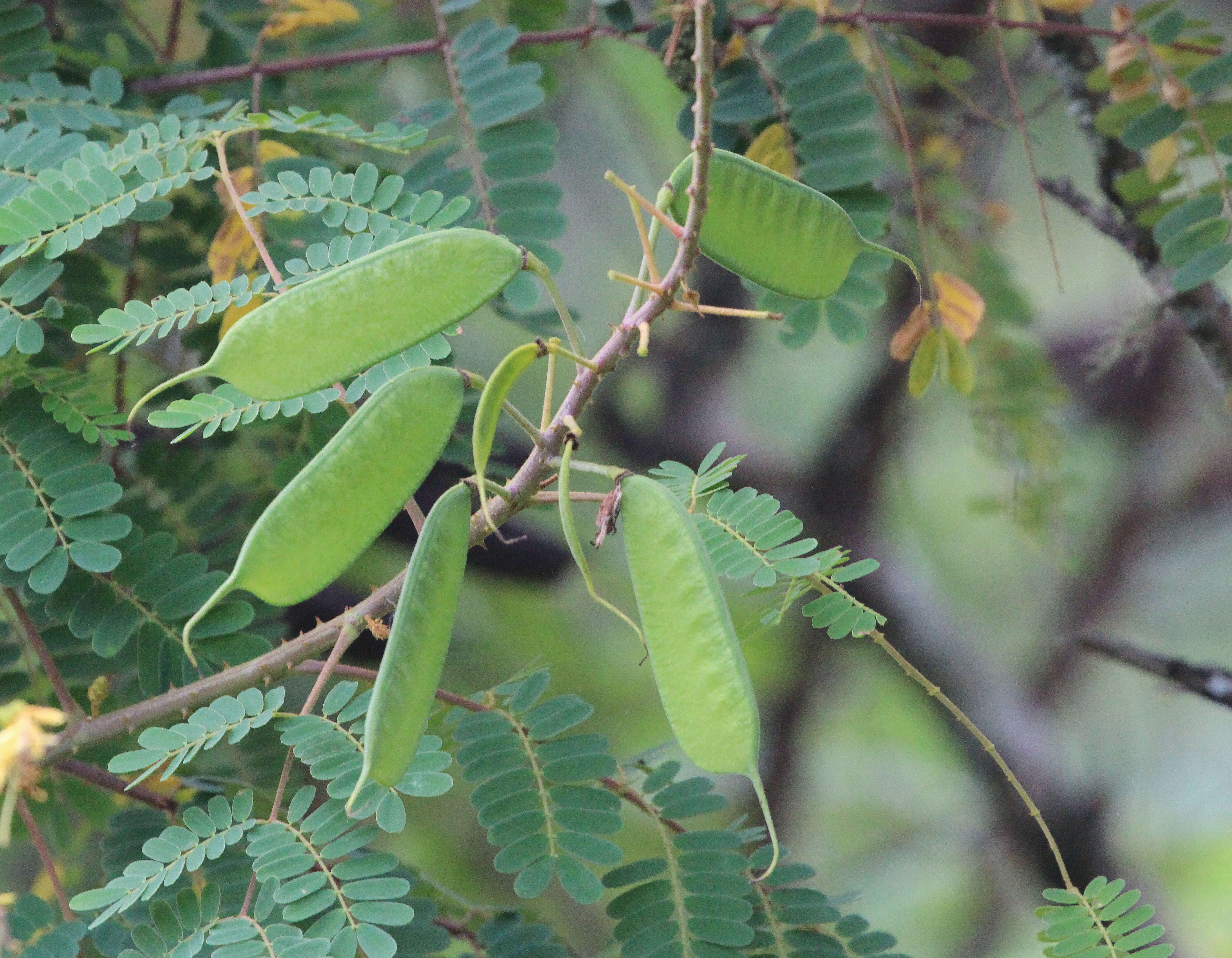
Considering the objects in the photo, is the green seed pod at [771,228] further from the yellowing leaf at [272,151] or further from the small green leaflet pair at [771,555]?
the yellowing leaf at [272,151]

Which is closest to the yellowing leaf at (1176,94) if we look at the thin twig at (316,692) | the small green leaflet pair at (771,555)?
the small green leaflet pair at (771,555)

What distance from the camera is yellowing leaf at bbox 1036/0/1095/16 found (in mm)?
824

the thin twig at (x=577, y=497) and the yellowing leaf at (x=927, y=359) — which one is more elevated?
the thin twig at (x=577, y=497)

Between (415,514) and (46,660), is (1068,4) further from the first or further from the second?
(46,660)

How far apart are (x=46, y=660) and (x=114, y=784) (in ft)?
0.30

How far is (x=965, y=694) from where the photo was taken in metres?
1.45

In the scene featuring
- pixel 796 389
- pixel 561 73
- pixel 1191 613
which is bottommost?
pixel 1191 613

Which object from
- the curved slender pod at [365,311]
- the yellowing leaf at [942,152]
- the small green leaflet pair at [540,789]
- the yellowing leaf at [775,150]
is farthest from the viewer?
the yellowing leaf at [942,152]

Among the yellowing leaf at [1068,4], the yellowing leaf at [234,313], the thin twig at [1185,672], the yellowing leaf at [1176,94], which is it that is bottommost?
the thin twig at [1185,672]

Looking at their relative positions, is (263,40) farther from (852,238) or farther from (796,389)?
(796,389)

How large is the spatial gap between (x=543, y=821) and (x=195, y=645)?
24cm

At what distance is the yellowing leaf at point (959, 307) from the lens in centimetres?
78

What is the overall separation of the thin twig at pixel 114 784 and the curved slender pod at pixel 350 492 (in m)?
0.24

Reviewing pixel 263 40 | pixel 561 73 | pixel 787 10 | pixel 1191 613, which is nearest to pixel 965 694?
pixel 1191 613
